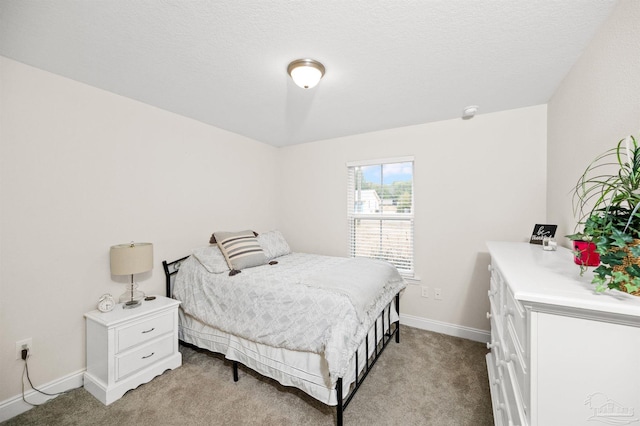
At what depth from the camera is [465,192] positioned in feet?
9.40

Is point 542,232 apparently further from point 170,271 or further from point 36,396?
point 36,396

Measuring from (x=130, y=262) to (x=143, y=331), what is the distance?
58 cm

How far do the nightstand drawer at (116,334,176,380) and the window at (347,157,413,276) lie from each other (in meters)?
2.33

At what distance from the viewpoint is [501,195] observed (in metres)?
2.70

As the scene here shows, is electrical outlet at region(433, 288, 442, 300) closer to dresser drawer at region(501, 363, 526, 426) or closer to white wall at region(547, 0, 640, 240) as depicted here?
white wall at region(547, 0, 640, 240)

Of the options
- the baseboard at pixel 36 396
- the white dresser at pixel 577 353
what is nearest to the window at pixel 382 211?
the white dresser at pixel 577 353

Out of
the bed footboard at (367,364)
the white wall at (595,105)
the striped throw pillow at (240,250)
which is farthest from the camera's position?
the striped throw pillow at (240,250)

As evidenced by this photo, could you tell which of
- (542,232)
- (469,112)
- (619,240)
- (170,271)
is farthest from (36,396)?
(469,112)

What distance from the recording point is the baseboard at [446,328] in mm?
2784

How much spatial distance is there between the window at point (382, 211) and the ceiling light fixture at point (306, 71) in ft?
5.61

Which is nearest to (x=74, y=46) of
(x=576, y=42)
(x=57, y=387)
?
(x=57, y=387)

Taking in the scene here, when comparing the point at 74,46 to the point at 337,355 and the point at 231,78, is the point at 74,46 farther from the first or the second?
the point at 337,355

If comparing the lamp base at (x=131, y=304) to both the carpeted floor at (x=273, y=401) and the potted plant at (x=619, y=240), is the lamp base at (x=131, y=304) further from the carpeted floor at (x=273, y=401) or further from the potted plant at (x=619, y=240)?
the potted plant at (x=619, y=240)

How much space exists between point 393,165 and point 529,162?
1.37 meters
